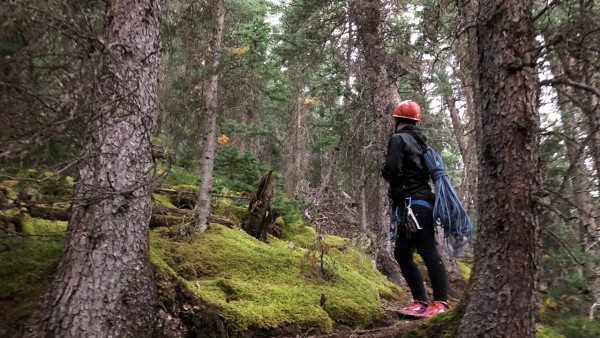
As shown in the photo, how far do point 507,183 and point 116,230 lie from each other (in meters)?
3.21

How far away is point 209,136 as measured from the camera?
7320 millimetres

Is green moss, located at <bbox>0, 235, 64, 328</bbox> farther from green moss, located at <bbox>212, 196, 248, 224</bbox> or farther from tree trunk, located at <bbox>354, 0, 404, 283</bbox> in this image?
tree trunk, located at <bbox>354, 0, 404, 283</bbox>

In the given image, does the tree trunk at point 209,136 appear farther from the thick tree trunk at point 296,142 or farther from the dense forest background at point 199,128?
the thick tree trunk at point 296,142

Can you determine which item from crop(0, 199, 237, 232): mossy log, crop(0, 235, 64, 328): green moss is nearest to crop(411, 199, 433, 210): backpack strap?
crop(0, 199, 237, 232): mossy log

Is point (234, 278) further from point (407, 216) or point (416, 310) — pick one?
point (407, 216)

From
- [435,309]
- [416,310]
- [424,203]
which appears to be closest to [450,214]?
[424,203]

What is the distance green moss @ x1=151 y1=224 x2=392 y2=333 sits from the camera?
186 inches

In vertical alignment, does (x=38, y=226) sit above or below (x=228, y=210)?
below

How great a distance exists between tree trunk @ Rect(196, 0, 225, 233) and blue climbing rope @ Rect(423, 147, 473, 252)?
398 centimetres

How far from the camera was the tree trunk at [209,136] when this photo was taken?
22.9ft

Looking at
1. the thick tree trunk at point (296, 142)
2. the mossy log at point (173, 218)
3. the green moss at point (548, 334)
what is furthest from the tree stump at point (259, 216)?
the thick tree trunk at point (296, 142)

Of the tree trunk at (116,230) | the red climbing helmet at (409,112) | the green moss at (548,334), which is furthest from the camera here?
the red climbing helmet at (409,112)

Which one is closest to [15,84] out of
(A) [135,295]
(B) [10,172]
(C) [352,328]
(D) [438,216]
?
(B) [10,172]

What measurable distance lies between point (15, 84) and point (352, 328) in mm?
4357
